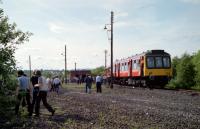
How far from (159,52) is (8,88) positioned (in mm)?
28298

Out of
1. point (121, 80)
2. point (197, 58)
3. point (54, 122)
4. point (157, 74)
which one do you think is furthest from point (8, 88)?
point (121, 80)

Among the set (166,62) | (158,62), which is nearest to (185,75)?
(166,62)

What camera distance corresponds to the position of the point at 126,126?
569 inches

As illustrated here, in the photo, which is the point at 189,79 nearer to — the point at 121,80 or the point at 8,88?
the point at 121,80

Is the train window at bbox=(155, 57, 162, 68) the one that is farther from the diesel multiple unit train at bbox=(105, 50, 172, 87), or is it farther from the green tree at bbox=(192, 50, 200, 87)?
the green tree at bbox=(192, 50, 200, 87)

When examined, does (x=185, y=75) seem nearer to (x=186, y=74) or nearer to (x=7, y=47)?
(x=186, y=74)

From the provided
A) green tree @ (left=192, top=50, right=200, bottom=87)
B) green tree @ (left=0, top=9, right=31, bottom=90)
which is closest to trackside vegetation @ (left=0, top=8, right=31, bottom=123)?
green tree @ (left=0, top=9, right=31, bottom=90)

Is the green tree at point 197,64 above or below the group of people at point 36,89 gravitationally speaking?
above

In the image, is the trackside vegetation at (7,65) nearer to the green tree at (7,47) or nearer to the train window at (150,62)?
the green tree at (7,47)

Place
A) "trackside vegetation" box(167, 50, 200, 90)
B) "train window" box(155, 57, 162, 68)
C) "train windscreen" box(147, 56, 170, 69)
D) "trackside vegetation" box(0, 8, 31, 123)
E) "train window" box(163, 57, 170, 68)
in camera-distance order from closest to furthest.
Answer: "trackside vegetation" box(0, 8, 31, 123) → "train windscreen" box(147, 56, 170, 69) → "train window" box(155, 57, 162, 68) → "train window" box(163, 57, 170, 68) → "trackside vegetation" box(167, 50, 200, 90)

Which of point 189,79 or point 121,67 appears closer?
point 189,79

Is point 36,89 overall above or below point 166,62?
below

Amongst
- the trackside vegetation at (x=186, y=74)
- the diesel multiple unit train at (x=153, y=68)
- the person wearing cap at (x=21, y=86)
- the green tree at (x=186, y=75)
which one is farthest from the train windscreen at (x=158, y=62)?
the person wearing cap at (x=21, y=86)

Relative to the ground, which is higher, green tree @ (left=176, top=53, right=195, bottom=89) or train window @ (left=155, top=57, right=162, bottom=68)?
train window @ (left=155, top=57, right=162, bottom=68)
